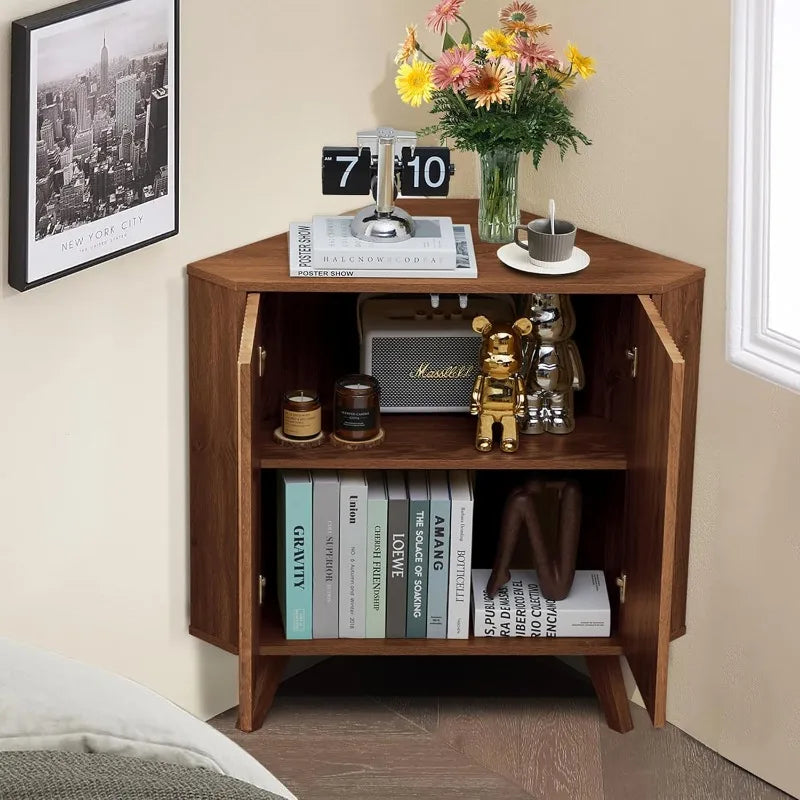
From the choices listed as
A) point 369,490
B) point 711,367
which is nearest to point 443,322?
point 369,490

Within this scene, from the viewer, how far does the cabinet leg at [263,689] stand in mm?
2158

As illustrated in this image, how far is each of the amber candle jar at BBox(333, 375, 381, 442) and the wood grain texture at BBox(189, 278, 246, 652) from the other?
17 cm

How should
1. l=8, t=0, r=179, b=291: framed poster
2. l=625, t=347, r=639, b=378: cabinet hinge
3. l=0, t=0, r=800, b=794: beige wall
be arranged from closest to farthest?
1. l=8, t=0, r=179, b=291: framed poster
2. l=0, t=0, r=800, b=794: beige wall
3. l=625, t=347, r=639, b=378: cabinet hinge

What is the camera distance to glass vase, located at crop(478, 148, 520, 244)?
2.08 m

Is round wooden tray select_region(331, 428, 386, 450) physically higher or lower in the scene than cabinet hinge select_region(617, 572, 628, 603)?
higher

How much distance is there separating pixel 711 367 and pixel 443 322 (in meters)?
0.45

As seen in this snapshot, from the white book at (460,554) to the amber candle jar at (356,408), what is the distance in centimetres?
18

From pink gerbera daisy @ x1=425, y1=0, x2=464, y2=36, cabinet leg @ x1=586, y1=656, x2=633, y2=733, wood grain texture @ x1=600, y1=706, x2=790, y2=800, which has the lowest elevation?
wood grain texture @ x1=600, y1=706, x2=790, y2=800

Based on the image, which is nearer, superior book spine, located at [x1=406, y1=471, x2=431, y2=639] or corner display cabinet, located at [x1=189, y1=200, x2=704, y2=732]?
corner display cabinet, located at [x1=189, y1=200, x2=704, y2=732]

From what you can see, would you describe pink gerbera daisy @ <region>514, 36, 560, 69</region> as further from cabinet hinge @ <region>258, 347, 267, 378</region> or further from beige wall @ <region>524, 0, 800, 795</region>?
cabinet hinge @ <region>258, 347, 267, 378</region>

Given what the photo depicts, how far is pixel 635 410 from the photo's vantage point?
2055mm

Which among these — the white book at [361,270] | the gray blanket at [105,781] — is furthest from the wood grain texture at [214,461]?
the gray blanket at [105,781]

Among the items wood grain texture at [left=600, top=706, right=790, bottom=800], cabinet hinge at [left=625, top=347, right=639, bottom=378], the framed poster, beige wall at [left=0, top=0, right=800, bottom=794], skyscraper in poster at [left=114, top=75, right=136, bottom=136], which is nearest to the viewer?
the framed poster

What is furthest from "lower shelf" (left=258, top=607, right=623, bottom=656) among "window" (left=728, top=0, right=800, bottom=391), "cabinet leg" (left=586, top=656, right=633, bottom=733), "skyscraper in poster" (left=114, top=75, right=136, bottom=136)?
"skyscraper in poster" (left=114, top=75, right=136, bottom=136)
